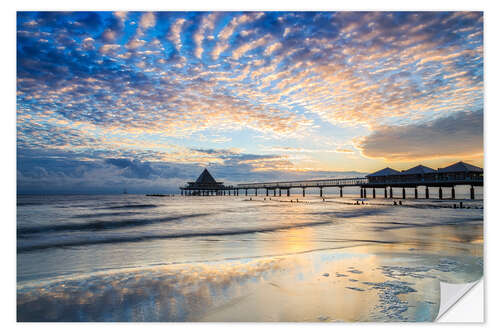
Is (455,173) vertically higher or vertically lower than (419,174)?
higher

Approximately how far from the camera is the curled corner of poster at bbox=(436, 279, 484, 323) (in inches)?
143

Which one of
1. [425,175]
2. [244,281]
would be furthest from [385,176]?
[244,281]

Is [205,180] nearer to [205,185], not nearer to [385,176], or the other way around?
[205,185]

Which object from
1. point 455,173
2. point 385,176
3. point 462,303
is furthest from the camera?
point 385,176

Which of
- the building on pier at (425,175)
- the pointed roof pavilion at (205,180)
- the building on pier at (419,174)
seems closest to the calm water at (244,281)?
the building on pier at (425,175)

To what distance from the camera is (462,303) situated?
4012 millimetres

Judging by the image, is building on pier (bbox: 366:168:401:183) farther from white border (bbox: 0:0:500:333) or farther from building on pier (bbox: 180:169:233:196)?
building on pier (bbox: 180:169:233:196)

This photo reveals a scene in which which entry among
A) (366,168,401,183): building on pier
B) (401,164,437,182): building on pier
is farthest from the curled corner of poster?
(366,168,401,183): building on pier
